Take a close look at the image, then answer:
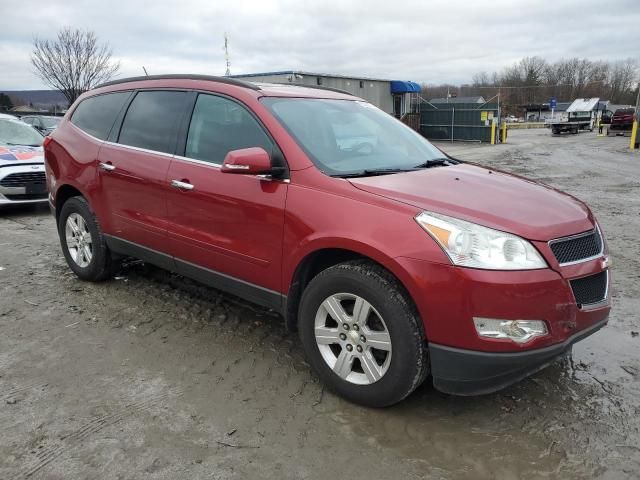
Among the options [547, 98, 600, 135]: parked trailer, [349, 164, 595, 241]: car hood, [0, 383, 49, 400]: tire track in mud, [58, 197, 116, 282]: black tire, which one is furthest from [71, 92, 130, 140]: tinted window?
[547, 98, 600, 135]: parked trailer

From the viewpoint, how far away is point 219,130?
144 inches

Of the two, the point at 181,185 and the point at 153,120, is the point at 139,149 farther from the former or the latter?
the point at 181,185

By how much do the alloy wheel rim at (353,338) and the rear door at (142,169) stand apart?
1639 millimetres

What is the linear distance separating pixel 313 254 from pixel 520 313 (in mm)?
1174

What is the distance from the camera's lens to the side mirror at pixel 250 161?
9.95 feet

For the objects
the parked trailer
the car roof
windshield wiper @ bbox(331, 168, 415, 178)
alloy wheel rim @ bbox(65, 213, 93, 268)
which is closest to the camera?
windshield wiper @ bbox(331, 168, 415, 178)

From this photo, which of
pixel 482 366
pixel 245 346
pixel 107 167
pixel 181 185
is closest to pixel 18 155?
pixel 107 167

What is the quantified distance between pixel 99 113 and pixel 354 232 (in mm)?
3188

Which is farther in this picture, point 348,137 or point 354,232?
point 348,137

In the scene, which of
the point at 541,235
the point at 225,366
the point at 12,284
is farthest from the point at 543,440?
the point at 12,284

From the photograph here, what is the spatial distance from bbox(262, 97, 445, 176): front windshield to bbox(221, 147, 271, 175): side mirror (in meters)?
0.30

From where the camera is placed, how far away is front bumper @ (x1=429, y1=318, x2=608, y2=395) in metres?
2.49

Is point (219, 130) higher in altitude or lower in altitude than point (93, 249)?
higher

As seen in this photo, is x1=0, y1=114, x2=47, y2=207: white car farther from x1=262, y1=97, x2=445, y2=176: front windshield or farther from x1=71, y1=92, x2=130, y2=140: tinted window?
x1=262, y1=97, x2=445, y2=176: front windshield
